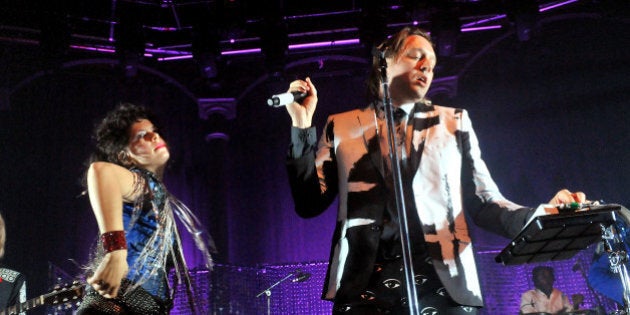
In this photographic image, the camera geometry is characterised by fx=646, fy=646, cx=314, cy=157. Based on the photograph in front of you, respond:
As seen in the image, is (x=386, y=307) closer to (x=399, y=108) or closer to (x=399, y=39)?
(x=399, y=108)

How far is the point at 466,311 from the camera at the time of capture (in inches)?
79.6

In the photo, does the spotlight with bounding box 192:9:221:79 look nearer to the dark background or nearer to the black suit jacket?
the dark background

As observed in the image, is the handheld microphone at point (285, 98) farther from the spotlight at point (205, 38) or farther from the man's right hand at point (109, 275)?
the spotlight at point (205, 38)

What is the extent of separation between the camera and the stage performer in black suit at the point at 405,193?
204 centimetres

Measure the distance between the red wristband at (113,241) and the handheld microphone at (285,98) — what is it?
0.79 meters

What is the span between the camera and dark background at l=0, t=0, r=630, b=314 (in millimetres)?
7379

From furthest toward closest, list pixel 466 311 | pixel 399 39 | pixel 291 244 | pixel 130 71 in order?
pixel 291 244 → pixel 130 71 → pixel 399 39 → pixel 466 311

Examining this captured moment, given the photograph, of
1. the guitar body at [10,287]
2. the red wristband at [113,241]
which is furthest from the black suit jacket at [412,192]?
the guitar body at [10,287]

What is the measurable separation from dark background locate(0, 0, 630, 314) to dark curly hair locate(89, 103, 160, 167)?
433cm

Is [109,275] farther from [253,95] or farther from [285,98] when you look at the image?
[253,95]

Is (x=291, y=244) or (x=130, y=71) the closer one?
(x=130, y=71)

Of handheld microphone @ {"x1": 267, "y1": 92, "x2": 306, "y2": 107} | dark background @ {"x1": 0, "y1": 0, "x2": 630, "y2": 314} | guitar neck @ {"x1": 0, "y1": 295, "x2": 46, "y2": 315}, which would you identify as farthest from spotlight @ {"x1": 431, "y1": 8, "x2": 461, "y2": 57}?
handheld microphone @ {"x1": 267, "y1": 92, "x2": 306, "y2": 107}

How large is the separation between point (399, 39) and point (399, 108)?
0.95 ft

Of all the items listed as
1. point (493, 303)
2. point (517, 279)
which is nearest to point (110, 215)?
point (493, 303)
